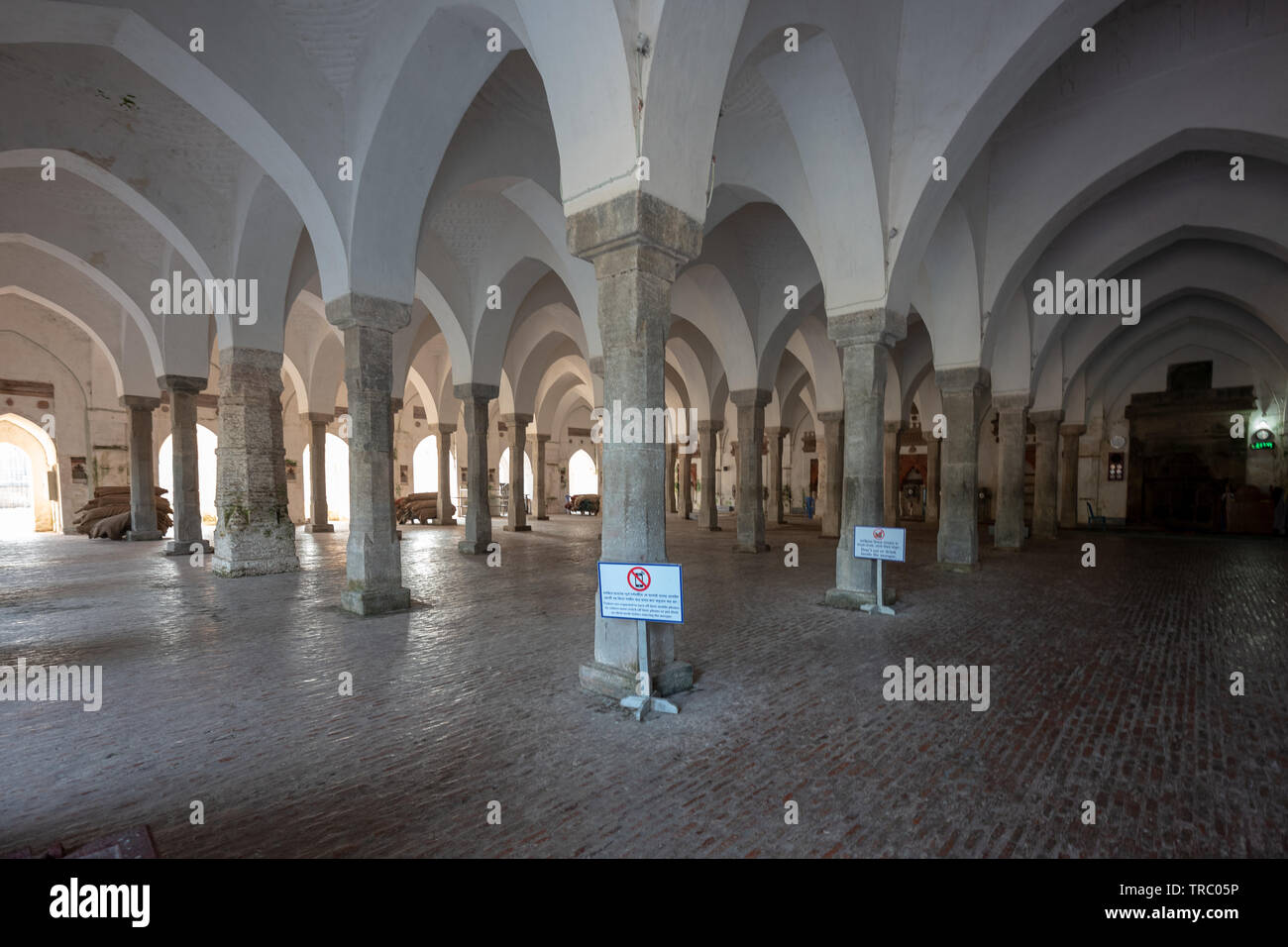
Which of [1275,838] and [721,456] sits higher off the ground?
[721,456]

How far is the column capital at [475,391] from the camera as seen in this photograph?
1404 cm

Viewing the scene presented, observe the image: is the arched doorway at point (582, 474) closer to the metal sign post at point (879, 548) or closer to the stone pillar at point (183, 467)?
the stone pillar at point (183, 467)

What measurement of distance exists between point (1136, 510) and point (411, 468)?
2955 cm

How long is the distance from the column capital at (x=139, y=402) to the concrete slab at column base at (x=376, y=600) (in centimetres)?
1249

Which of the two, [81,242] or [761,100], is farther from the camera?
[81,242]

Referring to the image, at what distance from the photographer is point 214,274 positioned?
32.6 ft

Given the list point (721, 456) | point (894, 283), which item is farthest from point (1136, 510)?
point (894, 283)

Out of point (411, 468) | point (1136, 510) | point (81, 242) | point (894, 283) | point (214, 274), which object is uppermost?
point (81, 242)

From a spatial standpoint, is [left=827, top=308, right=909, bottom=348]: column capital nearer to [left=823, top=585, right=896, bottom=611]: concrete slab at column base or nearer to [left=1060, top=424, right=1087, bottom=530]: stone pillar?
[left=823, top=585, right=896, bottom=611]: concrete slab at column base

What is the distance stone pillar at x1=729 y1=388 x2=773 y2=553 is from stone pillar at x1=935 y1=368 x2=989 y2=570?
150 inches

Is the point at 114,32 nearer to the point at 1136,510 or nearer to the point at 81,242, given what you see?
the point at 81,242

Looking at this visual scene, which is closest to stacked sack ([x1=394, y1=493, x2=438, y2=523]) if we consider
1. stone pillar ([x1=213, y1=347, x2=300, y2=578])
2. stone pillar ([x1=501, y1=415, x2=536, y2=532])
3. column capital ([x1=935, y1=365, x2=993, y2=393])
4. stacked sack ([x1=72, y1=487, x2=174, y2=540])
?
stone pillar ([x1=501, y1=415, x2=536, y2=532])
